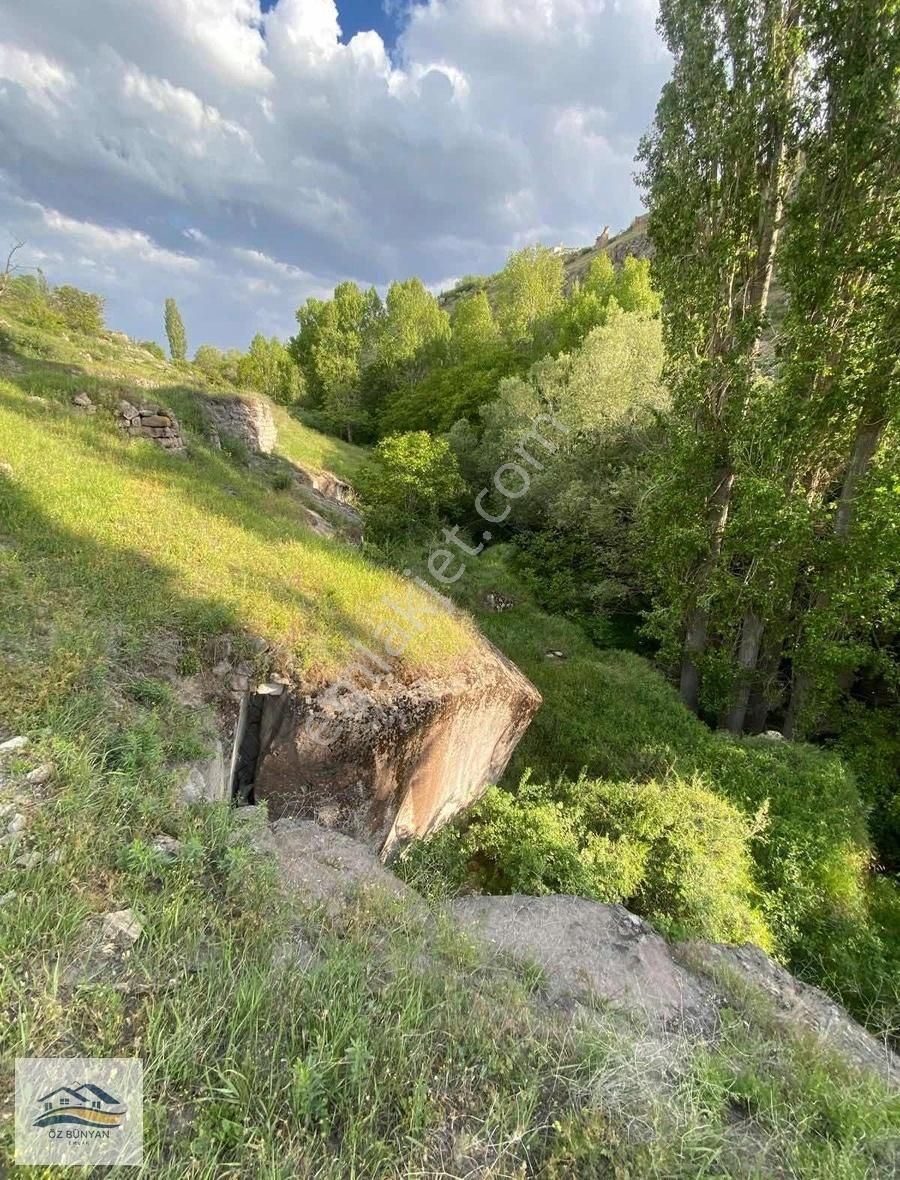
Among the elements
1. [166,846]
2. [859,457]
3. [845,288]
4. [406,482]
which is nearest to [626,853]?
[166,846]

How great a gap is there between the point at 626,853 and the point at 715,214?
383 inches

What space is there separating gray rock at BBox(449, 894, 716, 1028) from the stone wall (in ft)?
33.7

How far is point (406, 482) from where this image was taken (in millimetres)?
14242

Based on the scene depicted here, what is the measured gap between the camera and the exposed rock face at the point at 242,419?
1448 cm

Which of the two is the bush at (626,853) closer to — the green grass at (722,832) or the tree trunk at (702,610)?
the green grass at (722,832)

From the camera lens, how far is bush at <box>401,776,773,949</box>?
4.73 meters

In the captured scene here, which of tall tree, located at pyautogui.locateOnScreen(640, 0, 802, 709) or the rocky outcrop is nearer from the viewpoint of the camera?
the rocky outcrop

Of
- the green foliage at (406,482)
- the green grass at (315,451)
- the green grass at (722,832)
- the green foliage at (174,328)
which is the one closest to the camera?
the green grass at (722,832)

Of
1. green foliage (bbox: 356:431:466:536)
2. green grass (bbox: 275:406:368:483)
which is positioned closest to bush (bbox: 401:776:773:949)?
Answer: green foliage (bbox: 356:431:466:536)

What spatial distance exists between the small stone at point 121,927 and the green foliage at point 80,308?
2828 cm

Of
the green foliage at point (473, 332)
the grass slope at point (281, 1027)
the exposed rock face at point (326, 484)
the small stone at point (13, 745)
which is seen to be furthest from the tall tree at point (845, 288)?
the green foliage at point (473, 332)

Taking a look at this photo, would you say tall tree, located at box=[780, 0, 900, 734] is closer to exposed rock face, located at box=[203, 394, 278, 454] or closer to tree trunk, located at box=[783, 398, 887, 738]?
tree trunk, located at box=[783, 398, 887, 738]

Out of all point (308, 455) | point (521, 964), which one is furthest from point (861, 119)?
point (308, 455)

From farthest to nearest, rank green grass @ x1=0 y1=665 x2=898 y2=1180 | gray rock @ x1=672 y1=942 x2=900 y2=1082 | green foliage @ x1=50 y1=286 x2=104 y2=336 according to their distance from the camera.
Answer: green foliage @ x1=50 y1=286 x2=104 y2=336 → gray rock @ x1=672 y1=942 x2=900 y2=1082 → green grass @ x1=0 y1=665 x2=898 y2=1180
